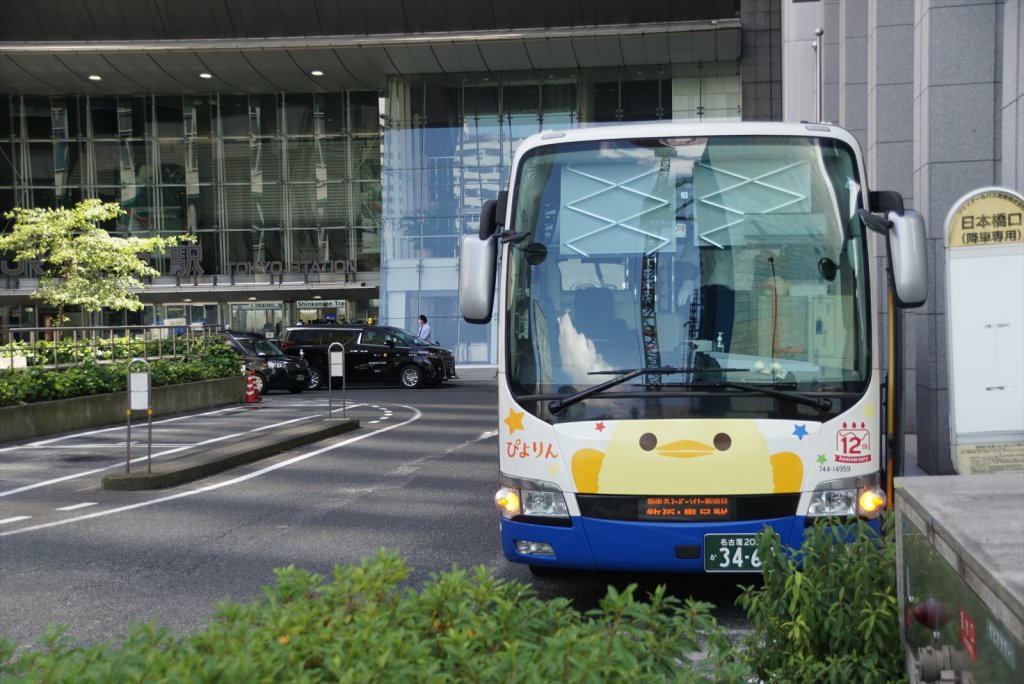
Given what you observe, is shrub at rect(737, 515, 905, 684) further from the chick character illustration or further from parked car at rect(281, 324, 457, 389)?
parked car at rect(281, 324, 457, 389)

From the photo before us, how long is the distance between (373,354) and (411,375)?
1.26 meters

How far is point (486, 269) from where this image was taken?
22.7ft

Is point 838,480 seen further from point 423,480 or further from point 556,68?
point 556,68

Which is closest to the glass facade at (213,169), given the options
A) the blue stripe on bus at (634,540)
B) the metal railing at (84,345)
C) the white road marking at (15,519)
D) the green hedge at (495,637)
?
the metal railing at (84,345)

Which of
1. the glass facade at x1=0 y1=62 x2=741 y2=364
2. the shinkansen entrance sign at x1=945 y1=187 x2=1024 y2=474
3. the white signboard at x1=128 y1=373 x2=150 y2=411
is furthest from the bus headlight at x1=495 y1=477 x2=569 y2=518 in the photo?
the glass facade at x1=0 y1=62 x2=741 y2=364

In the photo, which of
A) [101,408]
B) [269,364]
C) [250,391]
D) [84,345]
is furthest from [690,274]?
[269,364]

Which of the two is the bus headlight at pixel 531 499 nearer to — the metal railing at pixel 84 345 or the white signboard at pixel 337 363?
the white signboard at pixel 337 363

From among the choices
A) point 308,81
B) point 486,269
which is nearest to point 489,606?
point 486,269

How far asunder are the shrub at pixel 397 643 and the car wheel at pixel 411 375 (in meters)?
30.7

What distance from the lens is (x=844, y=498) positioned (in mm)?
6699

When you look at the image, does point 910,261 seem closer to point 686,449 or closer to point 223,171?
point 686,449

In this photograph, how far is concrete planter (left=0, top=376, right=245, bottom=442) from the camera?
63.1 feet

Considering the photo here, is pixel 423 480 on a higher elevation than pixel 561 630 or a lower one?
lower

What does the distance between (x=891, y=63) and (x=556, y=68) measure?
106ft
